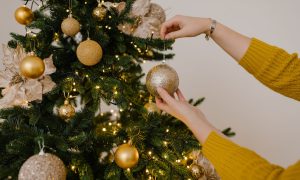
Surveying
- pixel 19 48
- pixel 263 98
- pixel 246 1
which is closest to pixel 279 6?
pixel 246 1

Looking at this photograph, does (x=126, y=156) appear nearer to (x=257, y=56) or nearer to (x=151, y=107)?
(x=151, y=107)

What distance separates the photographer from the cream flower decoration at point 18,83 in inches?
35.2

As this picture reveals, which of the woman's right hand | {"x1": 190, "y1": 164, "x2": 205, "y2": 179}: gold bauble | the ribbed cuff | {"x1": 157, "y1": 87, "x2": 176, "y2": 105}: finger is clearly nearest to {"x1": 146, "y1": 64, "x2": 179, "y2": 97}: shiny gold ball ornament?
{"x1": 157, "y1": 87, "x2": 176, "y2": 105}: finger

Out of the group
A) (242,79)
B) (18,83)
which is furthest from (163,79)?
(242,79)

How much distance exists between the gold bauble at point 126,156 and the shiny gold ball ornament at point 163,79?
0.55 feet

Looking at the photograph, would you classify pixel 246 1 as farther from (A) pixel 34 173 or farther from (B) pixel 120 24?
(A) pixel 34 173

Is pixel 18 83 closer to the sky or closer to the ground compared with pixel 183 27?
closer to the ground

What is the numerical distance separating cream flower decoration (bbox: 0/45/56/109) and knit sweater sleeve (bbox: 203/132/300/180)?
0.50m

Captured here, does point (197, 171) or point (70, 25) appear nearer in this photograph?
point (70, 25)

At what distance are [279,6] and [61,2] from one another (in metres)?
1.31

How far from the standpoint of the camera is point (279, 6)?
181 cm

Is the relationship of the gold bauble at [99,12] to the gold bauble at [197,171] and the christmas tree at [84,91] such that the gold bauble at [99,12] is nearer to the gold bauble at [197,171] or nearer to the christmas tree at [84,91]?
the christmas tree at [84,91]

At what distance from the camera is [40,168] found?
2.21ft

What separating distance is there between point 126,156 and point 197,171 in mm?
347
